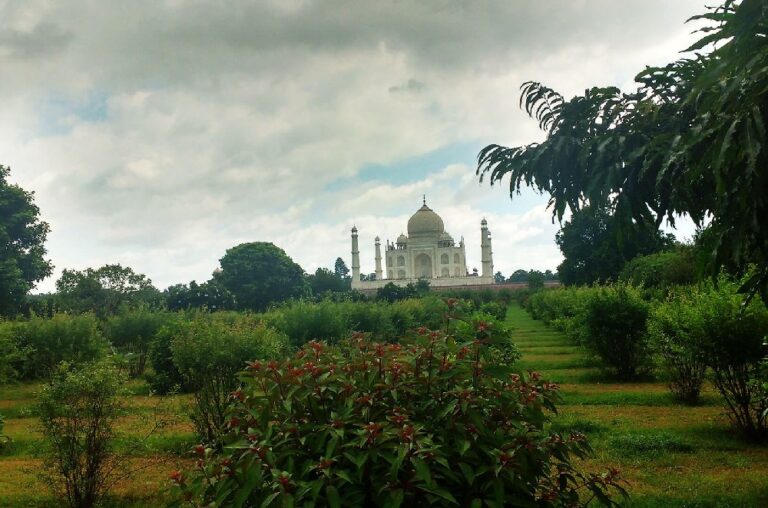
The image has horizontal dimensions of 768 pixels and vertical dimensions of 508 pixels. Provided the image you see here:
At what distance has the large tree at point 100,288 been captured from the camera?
36.2 m

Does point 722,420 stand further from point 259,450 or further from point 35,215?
point 35,215

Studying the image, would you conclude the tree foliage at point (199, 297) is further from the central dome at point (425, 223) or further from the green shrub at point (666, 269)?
the central dome at point (425, 223)

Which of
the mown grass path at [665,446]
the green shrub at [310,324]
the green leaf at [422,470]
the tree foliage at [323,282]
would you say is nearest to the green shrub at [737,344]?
the mown grass path at [665,446]

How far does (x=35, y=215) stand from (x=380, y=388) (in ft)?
105

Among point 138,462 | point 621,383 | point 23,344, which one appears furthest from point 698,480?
point 23,344

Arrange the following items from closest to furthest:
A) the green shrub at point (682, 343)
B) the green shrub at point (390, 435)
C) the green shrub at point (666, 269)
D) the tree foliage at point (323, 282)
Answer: the green shrub at point (390, 435) → the green shrub at point (682, 343) → the green shrub at point (666, 269) → the tree foliage at point (323, 282)

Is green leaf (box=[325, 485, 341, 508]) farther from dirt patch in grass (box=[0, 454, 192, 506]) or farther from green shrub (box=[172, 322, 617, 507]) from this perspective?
dirt patch in grass (box=[0, 454, 192, 506])

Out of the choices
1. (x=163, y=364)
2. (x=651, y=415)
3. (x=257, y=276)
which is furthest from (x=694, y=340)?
(x=257, y=276)

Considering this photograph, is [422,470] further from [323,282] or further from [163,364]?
[323,282]

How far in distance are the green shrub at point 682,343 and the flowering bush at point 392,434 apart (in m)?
5.22

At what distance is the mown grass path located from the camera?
5.61m

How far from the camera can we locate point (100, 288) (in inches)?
1457

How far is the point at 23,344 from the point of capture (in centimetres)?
1529

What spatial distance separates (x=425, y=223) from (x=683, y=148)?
82787 millimetres
